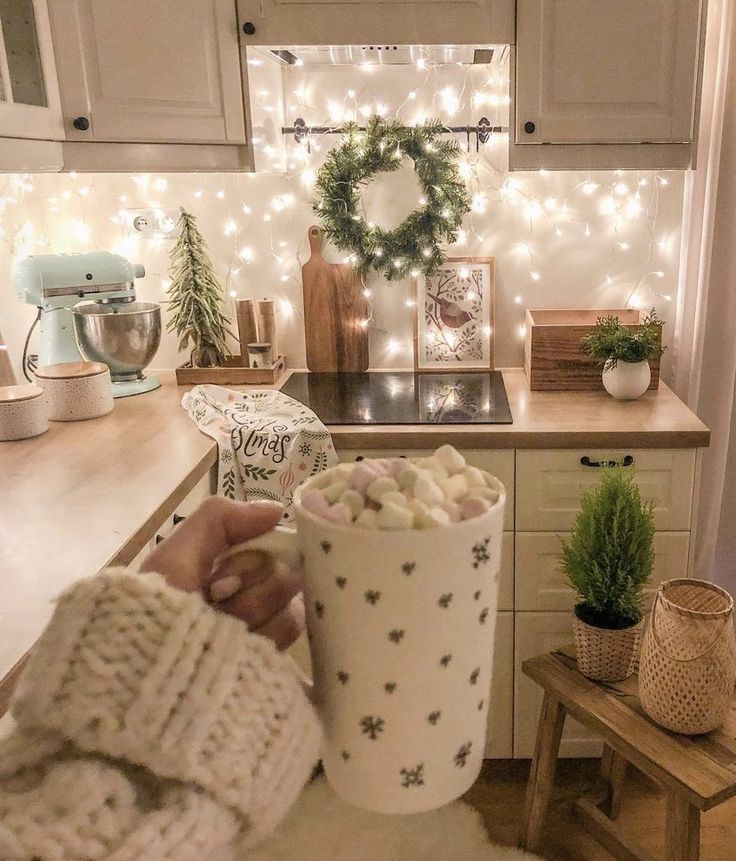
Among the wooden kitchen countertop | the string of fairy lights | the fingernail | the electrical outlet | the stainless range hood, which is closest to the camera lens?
the fingernail

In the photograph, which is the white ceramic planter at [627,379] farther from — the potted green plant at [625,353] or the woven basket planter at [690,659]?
the woven basket planter at [690,659]

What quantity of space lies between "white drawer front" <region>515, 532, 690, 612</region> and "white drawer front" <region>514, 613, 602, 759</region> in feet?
0.12

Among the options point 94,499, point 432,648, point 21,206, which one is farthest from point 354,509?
point 21,206

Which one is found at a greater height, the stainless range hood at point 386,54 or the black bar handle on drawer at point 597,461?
the stainless range hood at point 386,54

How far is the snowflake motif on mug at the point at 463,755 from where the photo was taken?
0.53m

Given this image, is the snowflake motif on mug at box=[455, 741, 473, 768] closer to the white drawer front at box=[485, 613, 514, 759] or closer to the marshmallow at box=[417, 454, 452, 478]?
the marshmallow at box=[417, 454, 452, 478]

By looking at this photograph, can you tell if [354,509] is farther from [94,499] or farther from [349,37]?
[349,37]

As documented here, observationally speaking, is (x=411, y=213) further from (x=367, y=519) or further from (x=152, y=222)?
(x=367, y=519)

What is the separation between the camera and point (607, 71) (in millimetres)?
1725

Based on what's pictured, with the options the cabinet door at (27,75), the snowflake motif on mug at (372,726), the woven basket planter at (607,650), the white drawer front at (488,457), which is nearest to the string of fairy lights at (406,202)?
the cabinet door at (27,75)

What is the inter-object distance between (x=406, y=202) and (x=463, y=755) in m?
1.88

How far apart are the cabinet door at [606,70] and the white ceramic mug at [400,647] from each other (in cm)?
150

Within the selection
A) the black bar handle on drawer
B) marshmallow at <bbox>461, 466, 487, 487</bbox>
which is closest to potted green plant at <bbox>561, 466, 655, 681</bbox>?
the black bar handle on drawer

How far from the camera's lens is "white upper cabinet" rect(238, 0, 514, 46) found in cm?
169
